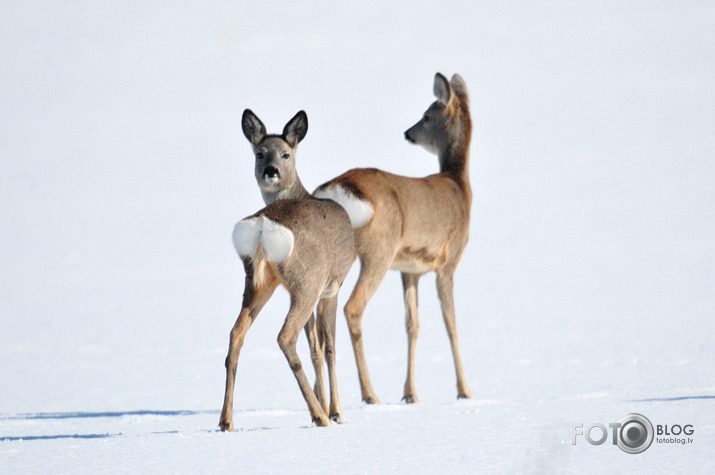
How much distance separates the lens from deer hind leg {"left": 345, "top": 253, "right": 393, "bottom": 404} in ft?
25.9

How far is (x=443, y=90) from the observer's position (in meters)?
9.72

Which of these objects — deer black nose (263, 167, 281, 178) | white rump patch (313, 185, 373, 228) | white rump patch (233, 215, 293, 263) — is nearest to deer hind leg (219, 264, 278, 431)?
white rump patch (233, 215, 293, 263)

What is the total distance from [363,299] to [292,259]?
6.39ft

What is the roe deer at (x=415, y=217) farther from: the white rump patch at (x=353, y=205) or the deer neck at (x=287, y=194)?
the deer neck at (x=287, y=194)

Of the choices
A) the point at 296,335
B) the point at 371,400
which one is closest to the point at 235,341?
the point at 296,335

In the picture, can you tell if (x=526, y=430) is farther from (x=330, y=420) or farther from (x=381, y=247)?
(x=381, y=247)

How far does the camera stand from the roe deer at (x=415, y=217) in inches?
309

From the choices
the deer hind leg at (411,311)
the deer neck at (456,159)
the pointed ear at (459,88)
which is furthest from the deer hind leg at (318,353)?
the pointed ear at (459,88)

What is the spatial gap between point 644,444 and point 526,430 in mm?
823

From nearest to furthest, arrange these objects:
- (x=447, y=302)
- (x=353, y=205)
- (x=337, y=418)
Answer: (x=337, y=418)
(x=353, y=205)
(x=447, y=302)

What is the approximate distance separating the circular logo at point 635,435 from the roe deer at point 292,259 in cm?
186

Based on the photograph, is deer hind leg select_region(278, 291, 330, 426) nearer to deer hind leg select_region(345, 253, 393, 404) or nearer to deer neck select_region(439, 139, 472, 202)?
deer hind leg select_region(345, 253, 393, 404)

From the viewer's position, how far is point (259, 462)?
16.6 feet

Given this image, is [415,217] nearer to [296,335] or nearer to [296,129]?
[296,129]
